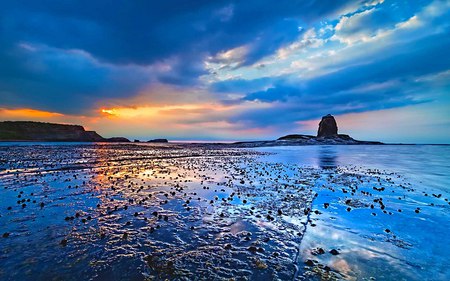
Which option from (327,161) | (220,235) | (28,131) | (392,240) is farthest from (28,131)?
(392,240)

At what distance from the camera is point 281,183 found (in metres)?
20.9

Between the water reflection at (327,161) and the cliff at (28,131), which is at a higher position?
the cliff at (28,131)

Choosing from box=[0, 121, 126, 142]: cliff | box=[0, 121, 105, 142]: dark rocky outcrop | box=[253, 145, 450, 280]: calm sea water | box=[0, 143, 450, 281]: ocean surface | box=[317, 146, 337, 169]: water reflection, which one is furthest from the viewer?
box=[0, 121, 105, 142]: dark rocky outcrop

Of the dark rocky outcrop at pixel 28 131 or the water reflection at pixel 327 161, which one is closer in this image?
the water reflection at pixel 327 161

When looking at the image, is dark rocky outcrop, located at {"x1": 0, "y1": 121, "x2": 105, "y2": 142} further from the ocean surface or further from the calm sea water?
the calm sea water

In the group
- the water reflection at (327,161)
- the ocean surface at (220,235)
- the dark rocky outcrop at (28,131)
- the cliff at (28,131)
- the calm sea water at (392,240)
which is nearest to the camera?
the ocean surface at (220,235)

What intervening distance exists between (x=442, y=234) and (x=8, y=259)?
16475 millimetres

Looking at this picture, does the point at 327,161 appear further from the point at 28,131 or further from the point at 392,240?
the point at 28,131

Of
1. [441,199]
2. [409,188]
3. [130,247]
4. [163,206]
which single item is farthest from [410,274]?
[409,188]

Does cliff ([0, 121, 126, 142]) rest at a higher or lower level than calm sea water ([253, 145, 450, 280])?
higher

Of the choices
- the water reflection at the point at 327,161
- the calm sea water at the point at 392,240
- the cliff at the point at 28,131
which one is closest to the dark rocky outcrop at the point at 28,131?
the cliff at the point at 28,131

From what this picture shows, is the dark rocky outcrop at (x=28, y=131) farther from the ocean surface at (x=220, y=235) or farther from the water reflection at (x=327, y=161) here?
the ocean surface at (x=220, y=235)

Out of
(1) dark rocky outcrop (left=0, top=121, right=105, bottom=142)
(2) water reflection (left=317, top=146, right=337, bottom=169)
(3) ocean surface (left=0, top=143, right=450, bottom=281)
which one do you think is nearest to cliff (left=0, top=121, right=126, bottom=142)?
(1) dark rocky outcrop (left=0, top=121, right=105, bottom=142)

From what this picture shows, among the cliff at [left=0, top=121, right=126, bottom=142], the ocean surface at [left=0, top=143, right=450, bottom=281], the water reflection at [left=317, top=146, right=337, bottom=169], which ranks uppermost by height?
the cliff at [left=0, top=121, right=126, bottom=142]
